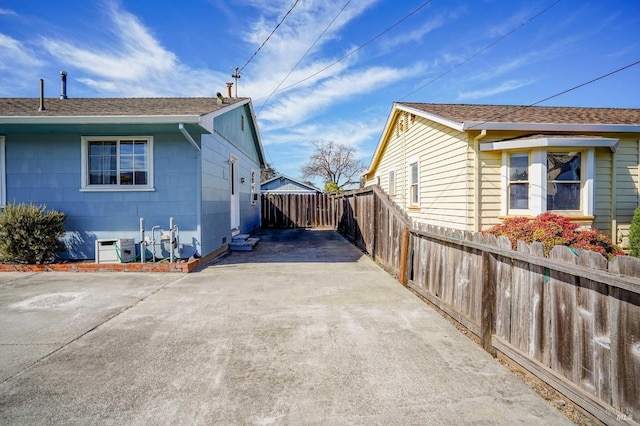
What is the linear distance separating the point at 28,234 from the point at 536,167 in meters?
10.8

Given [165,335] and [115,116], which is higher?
[115,116]

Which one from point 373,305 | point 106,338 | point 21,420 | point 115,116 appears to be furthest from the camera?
point 115,116

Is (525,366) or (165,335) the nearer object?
(525,366)

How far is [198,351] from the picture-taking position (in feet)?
9.78

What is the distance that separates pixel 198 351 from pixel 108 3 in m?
8.49

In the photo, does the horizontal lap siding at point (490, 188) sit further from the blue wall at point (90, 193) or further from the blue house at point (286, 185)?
the blue house at point (286, 185)

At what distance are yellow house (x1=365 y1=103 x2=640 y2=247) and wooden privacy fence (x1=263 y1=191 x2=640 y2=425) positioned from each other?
12.9 ft

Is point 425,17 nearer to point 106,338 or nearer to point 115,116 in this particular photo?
point 115,116

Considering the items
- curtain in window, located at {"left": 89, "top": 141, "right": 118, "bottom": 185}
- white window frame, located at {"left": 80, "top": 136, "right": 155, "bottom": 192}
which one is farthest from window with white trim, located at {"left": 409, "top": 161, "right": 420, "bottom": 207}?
curtain in window, located at {"left": 89, "top": 141, "right": 118, "bottom": 185}

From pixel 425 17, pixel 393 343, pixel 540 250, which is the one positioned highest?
pixel 425 17

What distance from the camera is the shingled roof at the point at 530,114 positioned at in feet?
25.2

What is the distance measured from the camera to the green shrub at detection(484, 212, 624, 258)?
556 cm

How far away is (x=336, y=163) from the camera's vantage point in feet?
144

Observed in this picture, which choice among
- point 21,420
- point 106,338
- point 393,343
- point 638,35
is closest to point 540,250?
point 393,343
